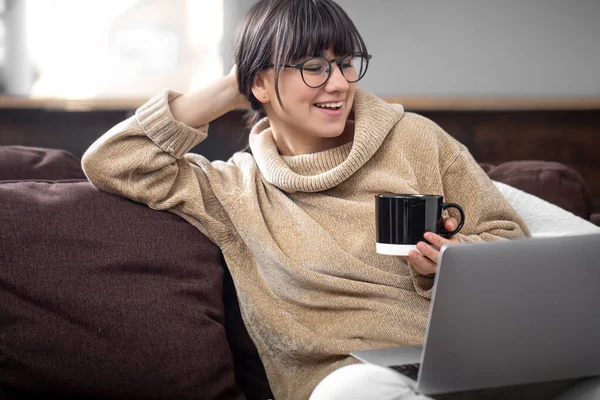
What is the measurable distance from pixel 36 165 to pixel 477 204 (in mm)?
A: 944

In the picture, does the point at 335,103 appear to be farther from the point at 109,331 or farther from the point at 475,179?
the point at 109,331

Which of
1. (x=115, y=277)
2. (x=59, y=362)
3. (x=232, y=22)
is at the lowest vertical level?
(x=59, y=362)

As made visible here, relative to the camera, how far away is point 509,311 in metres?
0.94

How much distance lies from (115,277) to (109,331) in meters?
0.10

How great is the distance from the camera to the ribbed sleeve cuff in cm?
147

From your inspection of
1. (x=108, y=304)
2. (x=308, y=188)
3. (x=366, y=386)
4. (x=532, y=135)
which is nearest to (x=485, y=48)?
(x=532, y=135)

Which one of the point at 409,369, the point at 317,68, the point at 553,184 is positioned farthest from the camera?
the point at 553,184

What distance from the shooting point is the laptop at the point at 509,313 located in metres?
0.91

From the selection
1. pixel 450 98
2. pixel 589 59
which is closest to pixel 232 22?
pixel 450 98

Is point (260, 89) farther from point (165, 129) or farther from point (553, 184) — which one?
point (553, 184)

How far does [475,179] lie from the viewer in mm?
1425

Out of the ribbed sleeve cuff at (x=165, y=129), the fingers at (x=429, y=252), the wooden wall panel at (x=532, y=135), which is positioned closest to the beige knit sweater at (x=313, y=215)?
the ribbed sleeve cuff at (x=165, y=129)

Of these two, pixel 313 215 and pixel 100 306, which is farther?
pixel 313 215

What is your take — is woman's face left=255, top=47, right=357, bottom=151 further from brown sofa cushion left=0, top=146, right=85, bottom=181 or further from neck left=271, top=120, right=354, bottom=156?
brown sofa cushion left=0, top=146, right=85, bottom=181
